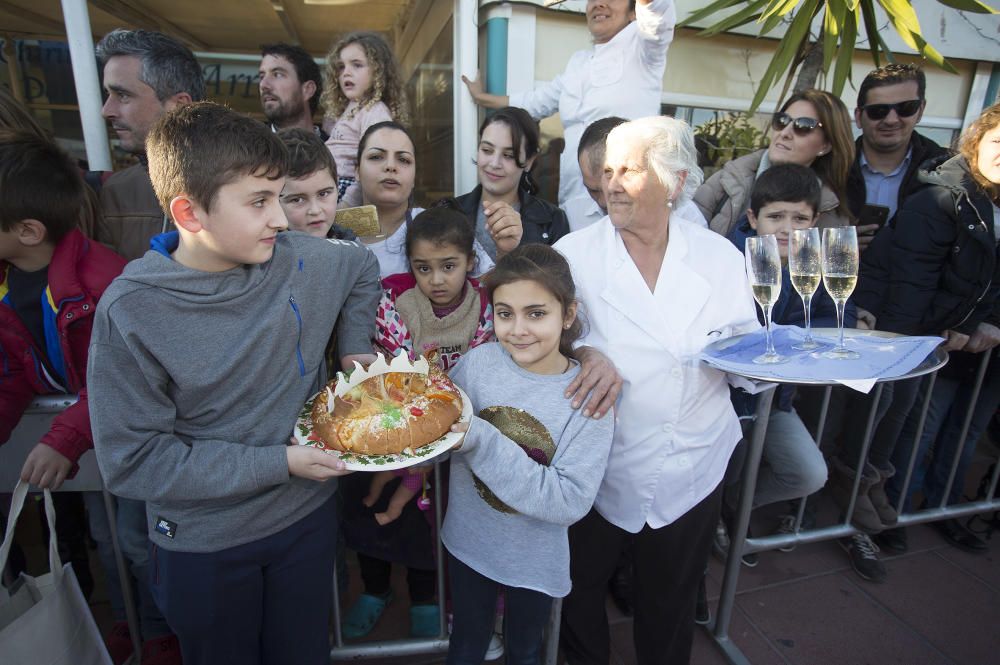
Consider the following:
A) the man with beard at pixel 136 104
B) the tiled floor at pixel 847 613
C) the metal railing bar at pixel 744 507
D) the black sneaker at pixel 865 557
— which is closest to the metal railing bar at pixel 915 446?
the black sneaker at pixel 865 557

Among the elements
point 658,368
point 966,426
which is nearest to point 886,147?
point 966,426

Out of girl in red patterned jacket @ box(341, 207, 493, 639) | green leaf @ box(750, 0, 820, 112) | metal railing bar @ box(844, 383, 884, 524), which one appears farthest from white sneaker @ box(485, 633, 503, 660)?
green leaf @ box(750, 0, 820, 112)

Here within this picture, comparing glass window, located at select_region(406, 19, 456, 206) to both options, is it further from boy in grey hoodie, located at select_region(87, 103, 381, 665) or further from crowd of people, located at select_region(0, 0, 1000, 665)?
boy in grey hoodie, located at select_region(87, 103, 381, 665)

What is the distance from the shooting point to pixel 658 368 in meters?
1.90

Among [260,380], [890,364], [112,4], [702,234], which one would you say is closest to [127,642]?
[260,380]

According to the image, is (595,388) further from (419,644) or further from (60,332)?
(60,332)

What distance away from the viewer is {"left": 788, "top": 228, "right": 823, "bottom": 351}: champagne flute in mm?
1911

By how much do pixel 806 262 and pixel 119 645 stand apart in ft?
10.6

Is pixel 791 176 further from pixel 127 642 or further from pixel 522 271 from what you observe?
pixel 127 642

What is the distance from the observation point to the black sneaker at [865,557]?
3.01 metres

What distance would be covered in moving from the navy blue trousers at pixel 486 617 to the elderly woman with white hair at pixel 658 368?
0.27 metres

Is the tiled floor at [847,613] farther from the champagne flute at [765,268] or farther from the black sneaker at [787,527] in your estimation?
the champagne flute at [765,268]

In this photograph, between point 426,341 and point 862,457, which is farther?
point 862,457

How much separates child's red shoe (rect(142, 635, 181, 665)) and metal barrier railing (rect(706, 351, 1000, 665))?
2.38 m
